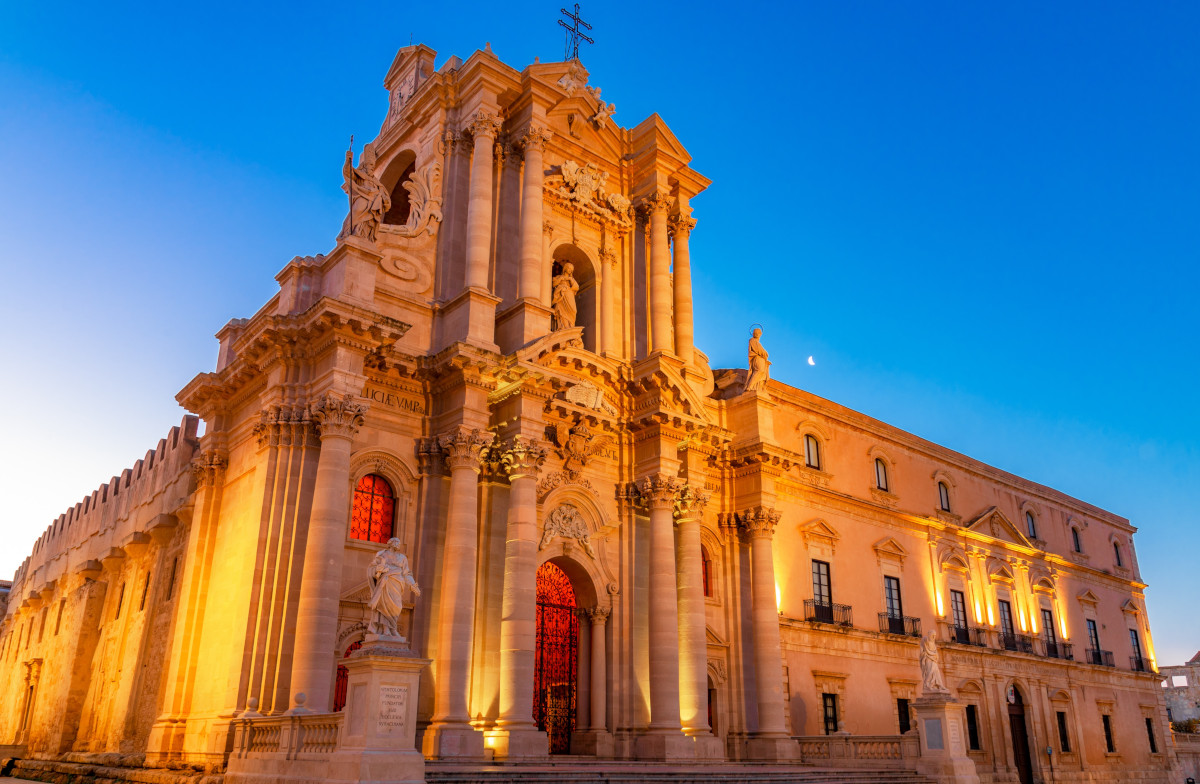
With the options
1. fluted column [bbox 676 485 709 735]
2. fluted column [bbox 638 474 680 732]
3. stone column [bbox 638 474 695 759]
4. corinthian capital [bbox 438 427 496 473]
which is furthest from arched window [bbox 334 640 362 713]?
fluted column [bbox 676 485 709 735]

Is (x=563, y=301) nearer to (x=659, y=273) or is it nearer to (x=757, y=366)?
(x=659, y=273)

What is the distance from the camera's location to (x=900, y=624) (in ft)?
104

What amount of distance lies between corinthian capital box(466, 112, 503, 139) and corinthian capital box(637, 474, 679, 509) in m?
9.28

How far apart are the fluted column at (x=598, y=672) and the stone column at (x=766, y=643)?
468 cm

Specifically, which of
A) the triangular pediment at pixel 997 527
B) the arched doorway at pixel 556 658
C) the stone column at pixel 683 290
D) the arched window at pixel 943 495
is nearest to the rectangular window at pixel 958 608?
the triangular pediment at pixel 997 527

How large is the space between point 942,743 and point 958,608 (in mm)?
13195

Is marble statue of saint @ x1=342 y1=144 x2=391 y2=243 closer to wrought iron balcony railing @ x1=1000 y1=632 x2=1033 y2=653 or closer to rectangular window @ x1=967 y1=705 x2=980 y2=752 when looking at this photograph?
rectangular window @ x1=967 y1=705 x2=980 y2=752

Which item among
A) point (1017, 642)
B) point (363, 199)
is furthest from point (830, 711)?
point (363, 199)

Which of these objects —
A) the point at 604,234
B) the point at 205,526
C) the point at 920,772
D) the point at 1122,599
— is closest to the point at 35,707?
the point at 205,526

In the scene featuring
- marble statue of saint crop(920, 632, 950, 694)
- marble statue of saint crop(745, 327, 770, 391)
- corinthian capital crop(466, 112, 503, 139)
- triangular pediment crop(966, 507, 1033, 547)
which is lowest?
marble statue of saint crop(920, 632, 950, 694)

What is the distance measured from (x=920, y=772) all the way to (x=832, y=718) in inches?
228

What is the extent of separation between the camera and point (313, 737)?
14.8 metres

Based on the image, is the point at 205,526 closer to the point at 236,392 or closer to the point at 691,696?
A: the point at 236,392

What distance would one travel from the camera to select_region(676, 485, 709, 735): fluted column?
22.8 meters
